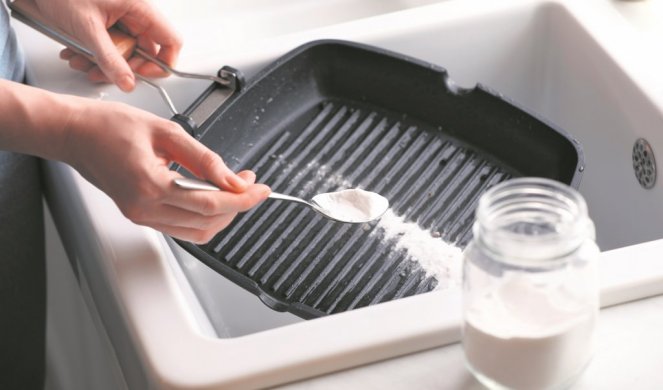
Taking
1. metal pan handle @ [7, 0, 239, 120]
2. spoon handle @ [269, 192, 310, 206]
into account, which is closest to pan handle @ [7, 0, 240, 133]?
metal pan handle @ [7, 0, 239, 120]

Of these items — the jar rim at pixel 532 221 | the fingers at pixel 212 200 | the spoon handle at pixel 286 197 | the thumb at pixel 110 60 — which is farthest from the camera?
the thumb at pixel 110 60

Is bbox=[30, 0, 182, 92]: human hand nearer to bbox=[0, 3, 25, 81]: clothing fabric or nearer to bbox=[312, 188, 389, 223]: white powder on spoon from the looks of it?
bbox=[0, 3, 25, 81]: clothing fabric

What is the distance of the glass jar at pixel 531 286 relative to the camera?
659 millimetres

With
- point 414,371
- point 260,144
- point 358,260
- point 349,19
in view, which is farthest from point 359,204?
point 349,19

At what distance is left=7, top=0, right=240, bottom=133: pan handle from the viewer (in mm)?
1085

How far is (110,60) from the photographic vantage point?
3.51ft

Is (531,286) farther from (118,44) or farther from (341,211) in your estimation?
(118,44)

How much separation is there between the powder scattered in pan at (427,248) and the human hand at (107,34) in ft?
1.00

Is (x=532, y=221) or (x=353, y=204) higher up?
(x=532, y=221)

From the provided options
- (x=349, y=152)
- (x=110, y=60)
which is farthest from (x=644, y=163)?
(x=110, y=60)

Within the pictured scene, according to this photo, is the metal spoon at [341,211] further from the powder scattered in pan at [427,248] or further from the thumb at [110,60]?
the thumb at [110,60]

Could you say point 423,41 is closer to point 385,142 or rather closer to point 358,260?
point 385,142

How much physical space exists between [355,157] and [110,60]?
275mm

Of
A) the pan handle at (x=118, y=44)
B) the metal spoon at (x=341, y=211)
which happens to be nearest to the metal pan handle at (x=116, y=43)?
the pan handle at (x=118, y=44)
